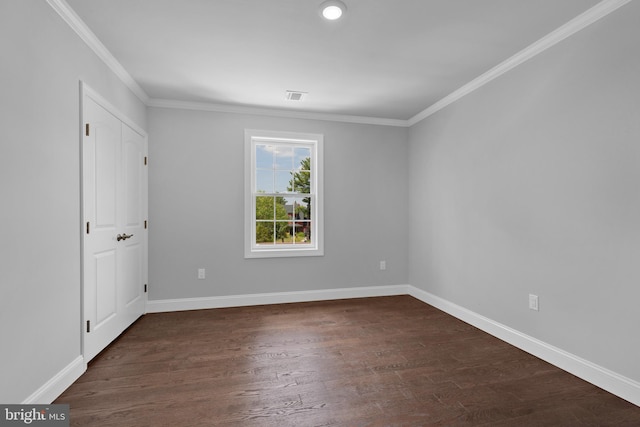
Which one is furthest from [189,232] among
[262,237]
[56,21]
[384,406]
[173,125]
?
[384,406]

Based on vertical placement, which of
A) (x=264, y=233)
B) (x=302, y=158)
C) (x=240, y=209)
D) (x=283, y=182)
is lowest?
(x=264, y=233)

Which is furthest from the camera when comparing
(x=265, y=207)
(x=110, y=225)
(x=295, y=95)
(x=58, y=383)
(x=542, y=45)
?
(x=265, y=207)

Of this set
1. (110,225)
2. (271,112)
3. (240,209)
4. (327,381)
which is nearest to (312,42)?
(271,112)

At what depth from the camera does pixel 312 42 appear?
8.34ft

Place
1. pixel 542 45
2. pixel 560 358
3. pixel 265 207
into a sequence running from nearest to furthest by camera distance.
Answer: pixel 560 358 < pixel 542 45 < pixel 265 207

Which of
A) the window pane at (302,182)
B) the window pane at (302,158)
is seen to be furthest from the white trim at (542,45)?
the window pane at (302,182)

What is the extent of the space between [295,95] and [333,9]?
Result: 5.15 feet

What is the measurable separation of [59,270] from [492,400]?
288 cm

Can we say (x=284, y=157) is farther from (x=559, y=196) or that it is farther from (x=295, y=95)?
(x=559, y=196)

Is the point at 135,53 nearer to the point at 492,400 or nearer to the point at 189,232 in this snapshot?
the point at 189,232

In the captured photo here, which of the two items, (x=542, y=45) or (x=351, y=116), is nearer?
(x=542, y=45)

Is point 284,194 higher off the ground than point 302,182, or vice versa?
point 302,182

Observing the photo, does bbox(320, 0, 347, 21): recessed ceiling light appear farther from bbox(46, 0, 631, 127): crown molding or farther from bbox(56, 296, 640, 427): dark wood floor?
bbox(56, 296, 640, 427): dark wood floor

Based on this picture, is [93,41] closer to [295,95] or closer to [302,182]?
[295,95]
